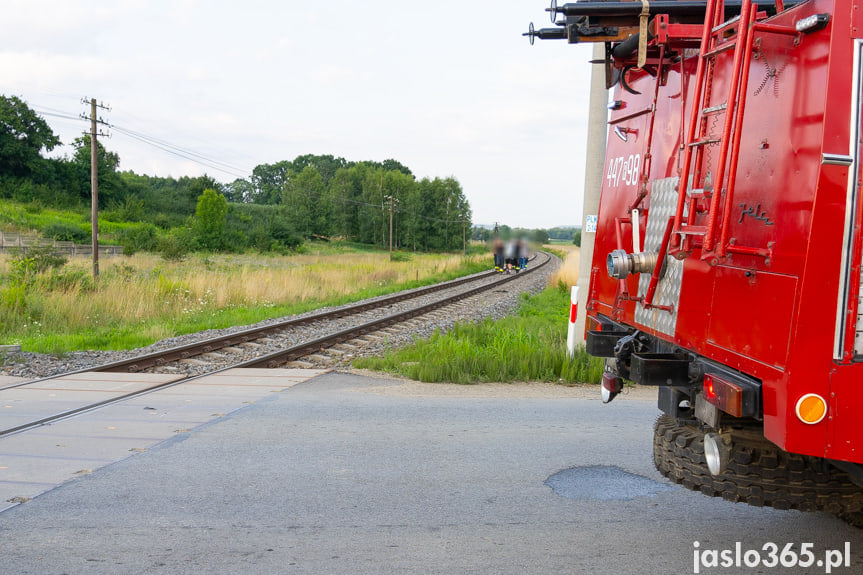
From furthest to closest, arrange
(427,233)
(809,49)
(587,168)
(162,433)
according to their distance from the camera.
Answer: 1. (427,233)
2. (587,168)
3. (162,433)
4. (809,49)

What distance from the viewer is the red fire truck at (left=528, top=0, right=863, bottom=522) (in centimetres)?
281

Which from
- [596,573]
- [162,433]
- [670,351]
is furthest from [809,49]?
[162,433]

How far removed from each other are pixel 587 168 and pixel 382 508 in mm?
7040

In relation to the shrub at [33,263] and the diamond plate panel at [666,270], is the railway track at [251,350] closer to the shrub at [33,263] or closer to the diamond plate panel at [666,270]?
the diamond plate panel at [666,270]

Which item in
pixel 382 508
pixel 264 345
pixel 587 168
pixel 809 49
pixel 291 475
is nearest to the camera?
pixel 809 49

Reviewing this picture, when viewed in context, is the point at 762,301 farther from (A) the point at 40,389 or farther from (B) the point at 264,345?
(B) the point at 264,345

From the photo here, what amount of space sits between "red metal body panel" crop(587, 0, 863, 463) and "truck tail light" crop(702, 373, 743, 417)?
10 centimetres

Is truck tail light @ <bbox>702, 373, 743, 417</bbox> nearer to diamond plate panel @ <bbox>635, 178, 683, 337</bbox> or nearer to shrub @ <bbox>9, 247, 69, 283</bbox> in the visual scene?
diamond plate panel @ <bbox>635, 178, 683, 337</bbox>

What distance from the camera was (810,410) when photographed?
2.85 m

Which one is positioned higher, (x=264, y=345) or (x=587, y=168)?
(x=587, y=168)

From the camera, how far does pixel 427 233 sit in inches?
3713

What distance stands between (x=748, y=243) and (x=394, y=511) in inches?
110

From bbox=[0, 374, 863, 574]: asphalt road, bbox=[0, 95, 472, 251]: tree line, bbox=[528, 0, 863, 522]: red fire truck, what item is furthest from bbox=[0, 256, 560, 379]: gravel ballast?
bbox=[0, 95, 472, 251]: tree line

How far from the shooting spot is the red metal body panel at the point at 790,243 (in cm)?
279
